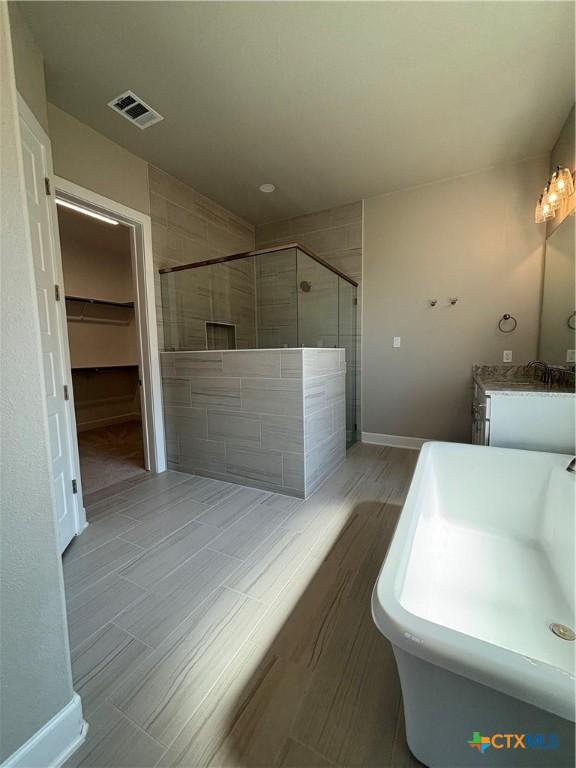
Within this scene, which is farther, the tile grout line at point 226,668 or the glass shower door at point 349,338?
the glass shower door at point 349,338

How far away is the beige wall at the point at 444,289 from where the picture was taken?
114 inches

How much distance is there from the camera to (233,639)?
1235mm

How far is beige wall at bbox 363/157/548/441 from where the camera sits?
2887 millimetres

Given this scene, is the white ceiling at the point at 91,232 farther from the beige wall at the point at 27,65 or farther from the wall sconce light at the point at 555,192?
the wall sconce light at the point at 555,192

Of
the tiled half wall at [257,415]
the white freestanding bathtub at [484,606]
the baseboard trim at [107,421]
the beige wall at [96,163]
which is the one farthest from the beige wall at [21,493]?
the baseboard trim at [107,421]

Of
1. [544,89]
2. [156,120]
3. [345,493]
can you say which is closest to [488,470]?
[345,493]

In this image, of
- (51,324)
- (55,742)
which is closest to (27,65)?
(51,324)

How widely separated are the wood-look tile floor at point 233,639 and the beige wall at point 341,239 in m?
1.99

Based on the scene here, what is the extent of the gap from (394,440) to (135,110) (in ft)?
12.3

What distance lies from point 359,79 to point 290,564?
2.90 metres

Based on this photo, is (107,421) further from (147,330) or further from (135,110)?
(135,110)

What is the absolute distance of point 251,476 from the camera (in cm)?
258

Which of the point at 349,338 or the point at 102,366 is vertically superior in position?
the point at 349,338

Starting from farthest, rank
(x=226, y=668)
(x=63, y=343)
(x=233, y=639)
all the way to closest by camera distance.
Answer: (x=63, y=343), (x=233, y=639), (x=226, y=668)
